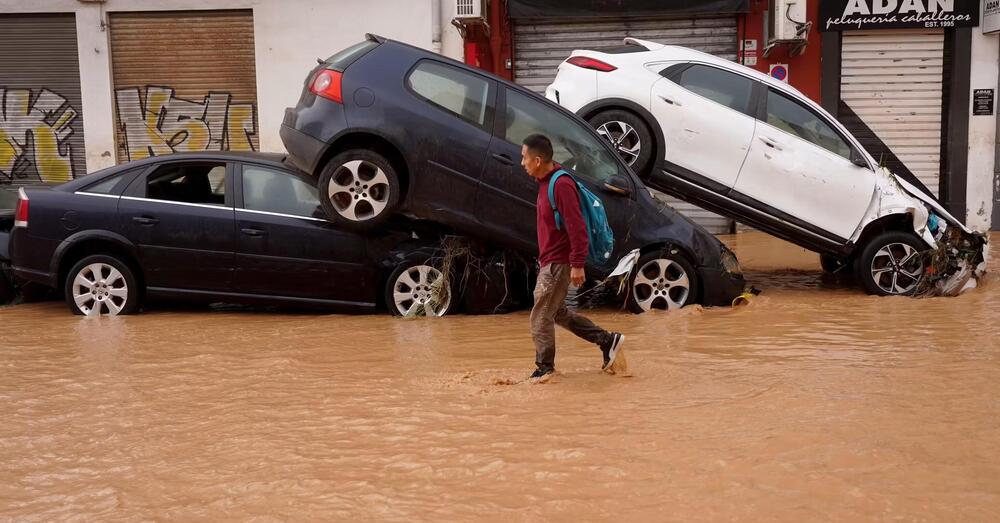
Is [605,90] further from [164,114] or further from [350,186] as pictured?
[164,114]

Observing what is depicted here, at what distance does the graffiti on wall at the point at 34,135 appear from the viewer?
15.0 meters

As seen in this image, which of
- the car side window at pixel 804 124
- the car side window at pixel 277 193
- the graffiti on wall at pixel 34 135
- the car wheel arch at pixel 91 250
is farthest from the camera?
the graffiti on wall at pixel 34 135

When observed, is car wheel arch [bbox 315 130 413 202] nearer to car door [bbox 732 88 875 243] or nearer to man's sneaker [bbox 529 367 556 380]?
man's sneaker [bbox 529 367 556 380]


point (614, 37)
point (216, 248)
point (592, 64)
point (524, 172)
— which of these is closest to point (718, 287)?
point (524, 172)

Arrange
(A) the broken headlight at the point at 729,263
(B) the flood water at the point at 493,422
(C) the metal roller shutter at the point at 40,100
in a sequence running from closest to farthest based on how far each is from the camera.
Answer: (B) the flood water at the point at 493,422 < (A) the broken headlight at the point at 729,263 < (C) the metal roller shutter at the point at 40,100

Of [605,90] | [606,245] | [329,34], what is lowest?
[606,245]

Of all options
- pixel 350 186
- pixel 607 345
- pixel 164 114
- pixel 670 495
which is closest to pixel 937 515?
pixel 670 495

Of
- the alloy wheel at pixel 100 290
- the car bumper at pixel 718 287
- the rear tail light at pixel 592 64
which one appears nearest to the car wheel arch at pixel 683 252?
the car bumper at pixel 718 287

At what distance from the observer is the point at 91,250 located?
778 centimetres

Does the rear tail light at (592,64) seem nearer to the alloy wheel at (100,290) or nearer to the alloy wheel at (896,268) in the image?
the alloy wheel at (896,268)

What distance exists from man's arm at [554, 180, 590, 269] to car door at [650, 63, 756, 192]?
3.08m

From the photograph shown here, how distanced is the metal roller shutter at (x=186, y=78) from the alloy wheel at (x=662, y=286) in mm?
8671

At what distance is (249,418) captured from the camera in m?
4.86

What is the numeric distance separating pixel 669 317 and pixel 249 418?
3.91m
